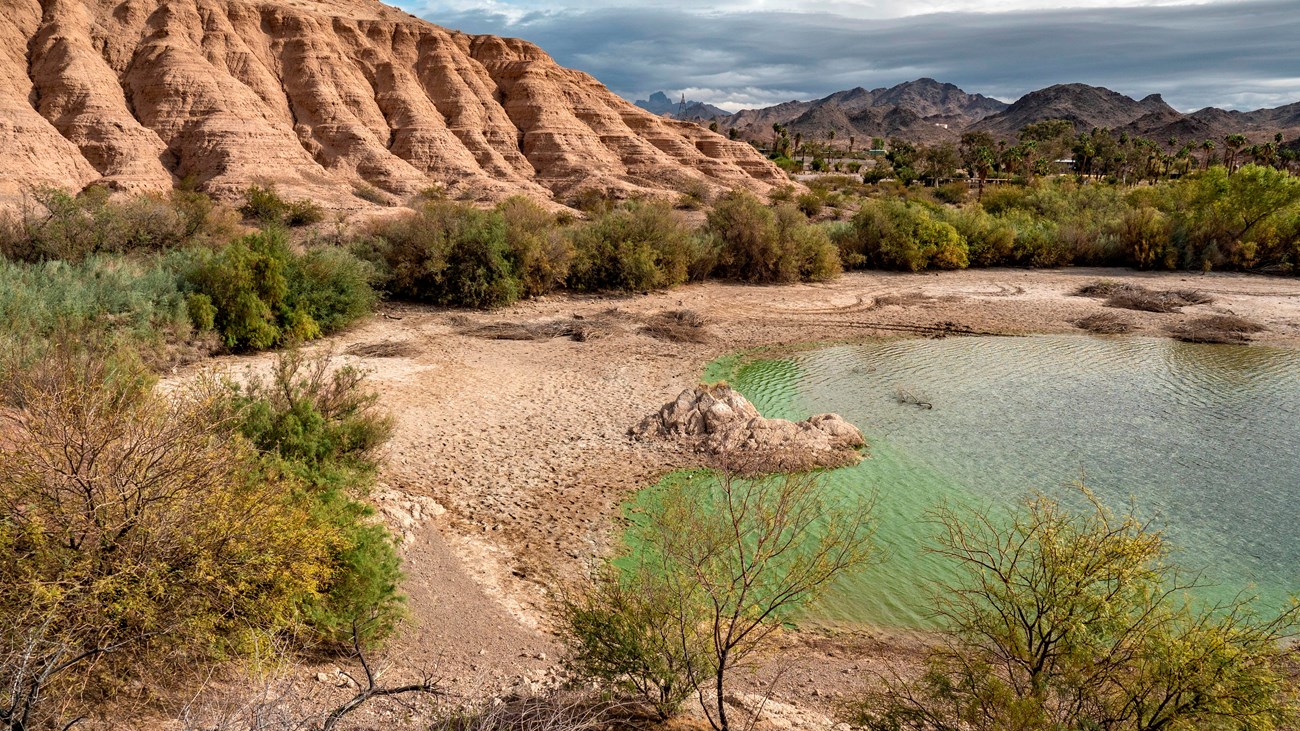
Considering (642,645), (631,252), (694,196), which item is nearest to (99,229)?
(631,252)

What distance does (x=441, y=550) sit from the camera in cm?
912

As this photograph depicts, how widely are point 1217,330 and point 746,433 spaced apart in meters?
18.6

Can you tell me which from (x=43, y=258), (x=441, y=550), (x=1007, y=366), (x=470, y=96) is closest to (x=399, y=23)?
(x=470, y=96)

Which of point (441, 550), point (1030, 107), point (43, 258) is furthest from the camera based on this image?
point (1030, 107)

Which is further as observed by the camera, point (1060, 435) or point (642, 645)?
point (1060, 435)

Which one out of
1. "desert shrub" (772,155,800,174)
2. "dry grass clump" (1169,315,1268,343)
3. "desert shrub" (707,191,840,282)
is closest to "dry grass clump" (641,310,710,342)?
"desert shrub" (707,191,840,282)

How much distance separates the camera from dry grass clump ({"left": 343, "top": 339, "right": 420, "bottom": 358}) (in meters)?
17.3

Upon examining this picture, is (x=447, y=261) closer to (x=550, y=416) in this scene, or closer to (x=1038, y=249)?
(x=550, y=416)

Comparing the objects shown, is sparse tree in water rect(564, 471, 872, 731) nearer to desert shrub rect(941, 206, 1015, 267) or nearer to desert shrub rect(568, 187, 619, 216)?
desert shrub rect(941, 206, 1015, 267)

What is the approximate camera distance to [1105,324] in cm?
2330

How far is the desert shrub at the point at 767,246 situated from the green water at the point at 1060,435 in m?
8.55

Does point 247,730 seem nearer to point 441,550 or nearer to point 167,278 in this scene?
point 441,550

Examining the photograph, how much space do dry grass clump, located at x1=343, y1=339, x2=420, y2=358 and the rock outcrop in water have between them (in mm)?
7007

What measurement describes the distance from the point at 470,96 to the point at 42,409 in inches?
1931
